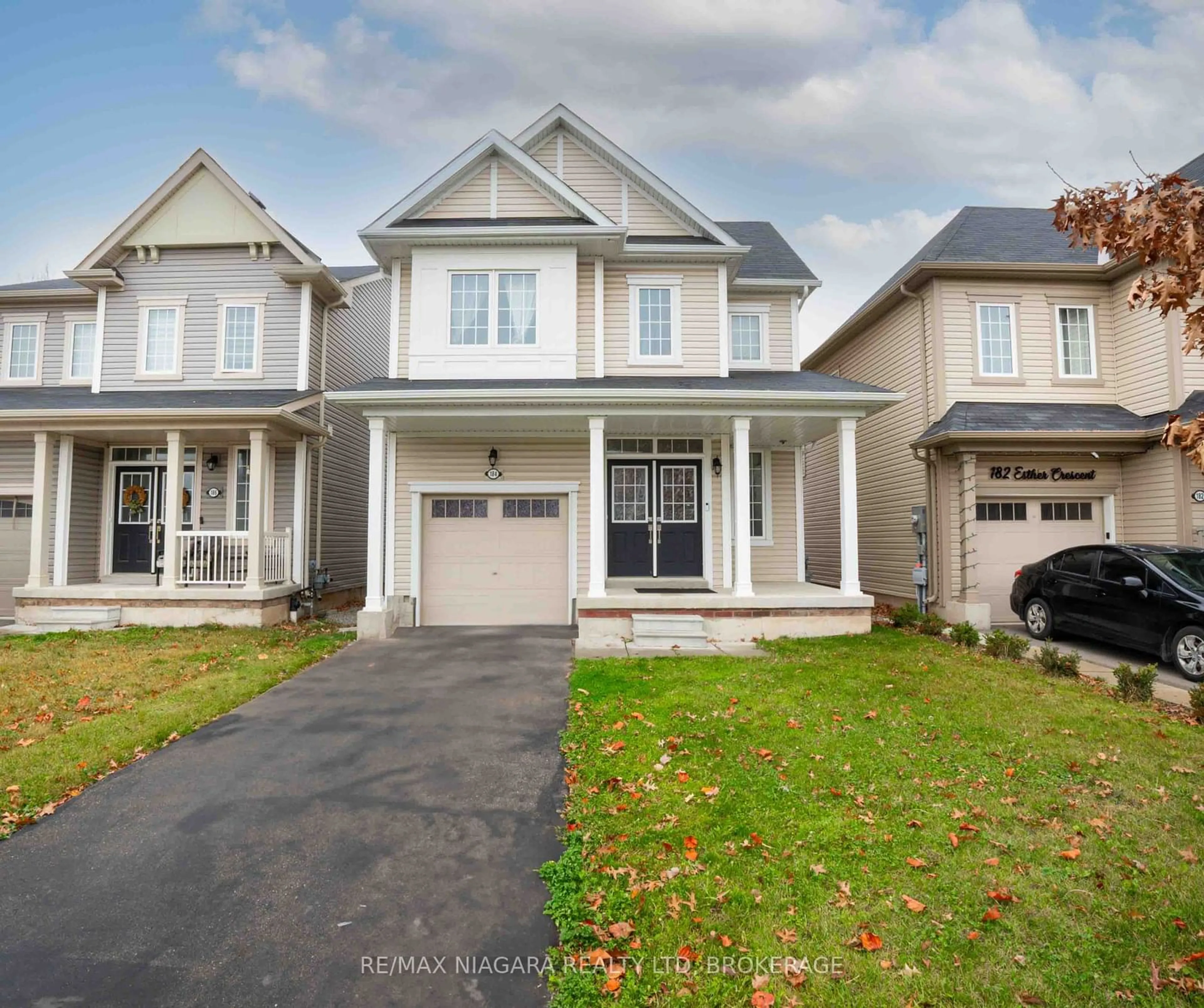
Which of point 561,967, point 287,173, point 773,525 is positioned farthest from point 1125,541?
point 287,173

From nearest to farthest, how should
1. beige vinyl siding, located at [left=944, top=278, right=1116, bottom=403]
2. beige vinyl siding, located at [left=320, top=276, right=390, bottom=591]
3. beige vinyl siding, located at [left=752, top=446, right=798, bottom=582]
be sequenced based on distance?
1. beige vinyl siding, located at [left=752, top=446, right=798, bottom=582]
2. beige vinyl siding, located at [left=944, top=278, right=1116, bottom=403]
3. beige vinyl siding, located at [left=320, top=276, right=390, bottom=591]

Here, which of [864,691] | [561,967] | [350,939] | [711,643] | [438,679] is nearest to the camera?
[561,967]

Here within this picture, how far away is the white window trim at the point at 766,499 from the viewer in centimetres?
1173

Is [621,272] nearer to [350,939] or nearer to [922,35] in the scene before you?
[922,35]

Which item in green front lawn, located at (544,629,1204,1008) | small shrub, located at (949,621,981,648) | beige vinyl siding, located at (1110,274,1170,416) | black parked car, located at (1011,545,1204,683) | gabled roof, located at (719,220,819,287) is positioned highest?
gabled roof, located at (719,220,819,287)

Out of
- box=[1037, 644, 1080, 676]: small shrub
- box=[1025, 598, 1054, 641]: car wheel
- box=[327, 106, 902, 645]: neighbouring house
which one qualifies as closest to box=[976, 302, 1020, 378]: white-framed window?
box=[327, 106, 902, 645]: neighbouring house

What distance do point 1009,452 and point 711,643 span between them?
6952 millimetres

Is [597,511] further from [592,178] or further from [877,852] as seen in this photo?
[592,178]

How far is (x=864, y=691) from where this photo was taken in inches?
257

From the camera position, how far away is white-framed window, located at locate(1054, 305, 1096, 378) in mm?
12023

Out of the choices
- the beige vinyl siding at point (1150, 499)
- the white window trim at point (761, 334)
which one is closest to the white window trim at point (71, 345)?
the white window trim at point (761, 334)

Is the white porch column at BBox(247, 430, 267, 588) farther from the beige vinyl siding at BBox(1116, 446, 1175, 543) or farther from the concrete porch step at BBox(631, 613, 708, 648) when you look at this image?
the beige vinyl siding at BBox(1116, 446, 1175, 543)

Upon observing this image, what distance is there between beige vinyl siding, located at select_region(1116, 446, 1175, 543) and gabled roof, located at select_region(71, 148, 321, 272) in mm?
16250

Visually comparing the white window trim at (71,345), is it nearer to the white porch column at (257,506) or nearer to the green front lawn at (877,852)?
the white porch column at (257,506)
